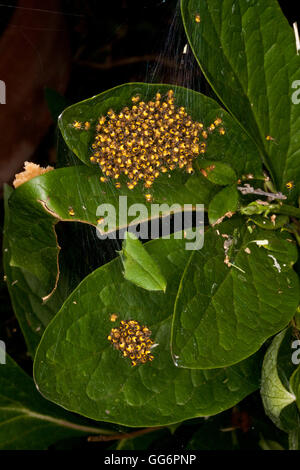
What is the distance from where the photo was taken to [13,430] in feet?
3.21

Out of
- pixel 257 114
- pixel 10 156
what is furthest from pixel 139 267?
pixel 10 156

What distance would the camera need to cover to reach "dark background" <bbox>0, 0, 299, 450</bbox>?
102 cm

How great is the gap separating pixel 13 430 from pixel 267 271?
22.8 inches

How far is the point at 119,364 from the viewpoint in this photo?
765mm

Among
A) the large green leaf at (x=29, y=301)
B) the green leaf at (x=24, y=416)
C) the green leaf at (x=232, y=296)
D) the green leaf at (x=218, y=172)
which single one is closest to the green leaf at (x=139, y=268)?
the green leaf at (x=232, y=296)

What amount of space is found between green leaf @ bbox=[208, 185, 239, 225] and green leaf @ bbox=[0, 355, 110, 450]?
494mm

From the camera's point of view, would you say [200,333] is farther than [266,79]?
No

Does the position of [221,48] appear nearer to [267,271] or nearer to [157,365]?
[267,271]

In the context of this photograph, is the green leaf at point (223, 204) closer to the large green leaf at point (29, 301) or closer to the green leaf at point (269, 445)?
the large green leaf at point (29, 301)

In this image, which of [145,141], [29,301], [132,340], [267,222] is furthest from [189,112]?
[29,301]

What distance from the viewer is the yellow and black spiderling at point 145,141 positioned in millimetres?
724

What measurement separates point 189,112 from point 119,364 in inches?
15.4

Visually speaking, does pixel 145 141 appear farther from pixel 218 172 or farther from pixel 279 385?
pixel 279 385

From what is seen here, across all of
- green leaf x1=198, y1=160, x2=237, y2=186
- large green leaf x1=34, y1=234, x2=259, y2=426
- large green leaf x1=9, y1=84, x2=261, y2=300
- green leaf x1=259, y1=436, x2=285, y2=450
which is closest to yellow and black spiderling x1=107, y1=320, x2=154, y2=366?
large green leaf x1=34, y1=234, x2=259, y2=426
